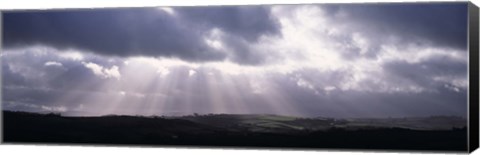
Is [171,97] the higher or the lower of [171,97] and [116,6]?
the lower

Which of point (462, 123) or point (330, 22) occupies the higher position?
point (330, 22)

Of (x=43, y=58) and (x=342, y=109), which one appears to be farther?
(x=43, y=58)

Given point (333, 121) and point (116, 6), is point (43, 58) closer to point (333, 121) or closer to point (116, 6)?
point (116, 6)

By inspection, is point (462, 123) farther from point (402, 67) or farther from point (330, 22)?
point (330, 22)

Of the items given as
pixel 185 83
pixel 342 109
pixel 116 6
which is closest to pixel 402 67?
pixel 342 109

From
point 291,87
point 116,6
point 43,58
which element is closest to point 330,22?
point 291,87

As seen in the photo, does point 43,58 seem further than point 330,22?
Yes
